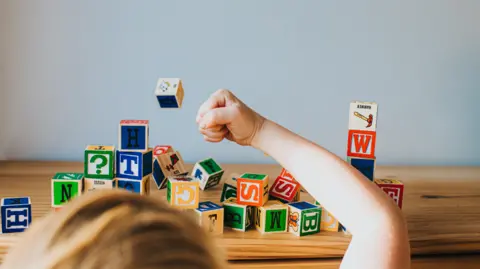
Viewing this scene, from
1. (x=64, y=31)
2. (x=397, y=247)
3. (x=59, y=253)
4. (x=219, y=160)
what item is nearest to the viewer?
(x=59, y=253)

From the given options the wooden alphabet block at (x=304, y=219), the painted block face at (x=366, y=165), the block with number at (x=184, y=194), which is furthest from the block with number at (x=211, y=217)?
the painted block face at (x=366, y=165)

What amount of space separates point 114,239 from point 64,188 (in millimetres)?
553

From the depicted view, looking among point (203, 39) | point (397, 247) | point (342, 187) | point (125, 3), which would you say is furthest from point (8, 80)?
point (397, 247)

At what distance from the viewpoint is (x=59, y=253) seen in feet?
1.37

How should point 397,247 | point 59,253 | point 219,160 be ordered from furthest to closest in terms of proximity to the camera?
point 219,160, point 397,247, point 59,253

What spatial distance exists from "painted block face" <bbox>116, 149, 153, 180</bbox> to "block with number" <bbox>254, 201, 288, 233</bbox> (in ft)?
0.66

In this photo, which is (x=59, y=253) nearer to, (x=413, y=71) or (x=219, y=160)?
(x=219, y=160)

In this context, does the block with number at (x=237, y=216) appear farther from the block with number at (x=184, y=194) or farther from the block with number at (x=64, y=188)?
the block with number at (x=64, y=188)

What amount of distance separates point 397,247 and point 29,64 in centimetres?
91

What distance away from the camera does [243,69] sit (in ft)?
4.44

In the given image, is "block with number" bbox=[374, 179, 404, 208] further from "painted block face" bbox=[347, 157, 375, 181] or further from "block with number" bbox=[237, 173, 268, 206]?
"block with number" bbox=[237, 173, 268, 206]

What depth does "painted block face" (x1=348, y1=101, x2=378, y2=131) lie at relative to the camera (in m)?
1.01

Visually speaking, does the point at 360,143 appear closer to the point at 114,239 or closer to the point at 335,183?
the point at 335,183

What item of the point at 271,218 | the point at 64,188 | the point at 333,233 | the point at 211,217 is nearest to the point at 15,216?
the point at 64,188
